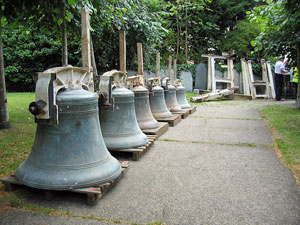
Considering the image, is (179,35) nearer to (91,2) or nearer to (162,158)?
(91,2)

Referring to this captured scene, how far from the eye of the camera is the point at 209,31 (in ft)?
64.6

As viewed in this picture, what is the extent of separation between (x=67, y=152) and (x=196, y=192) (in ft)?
4.52

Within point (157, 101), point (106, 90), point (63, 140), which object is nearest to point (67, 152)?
point (63, 140)

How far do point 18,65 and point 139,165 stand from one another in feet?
49.5

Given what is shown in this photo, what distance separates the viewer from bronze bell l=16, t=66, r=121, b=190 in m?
2.74

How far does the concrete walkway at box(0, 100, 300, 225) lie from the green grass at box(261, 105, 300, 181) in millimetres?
157

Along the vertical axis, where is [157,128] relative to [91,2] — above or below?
below

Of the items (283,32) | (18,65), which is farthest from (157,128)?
(18,65)

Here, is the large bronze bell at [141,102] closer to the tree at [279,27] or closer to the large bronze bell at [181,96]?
the tree at [279,27]

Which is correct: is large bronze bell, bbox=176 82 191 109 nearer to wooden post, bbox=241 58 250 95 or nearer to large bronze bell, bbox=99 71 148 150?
large bronze bell, bbox=99 71 148 150

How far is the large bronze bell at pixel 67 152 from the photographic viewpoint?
9.27 ft

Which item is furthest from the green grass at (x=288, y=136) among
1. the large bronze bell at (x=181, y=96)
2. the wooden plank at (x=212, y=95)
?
the wooden plank at (x=212, y=95)

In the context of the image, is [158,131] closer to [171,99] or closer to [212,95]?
[171,99]

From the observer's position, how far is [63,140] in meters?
2.90
